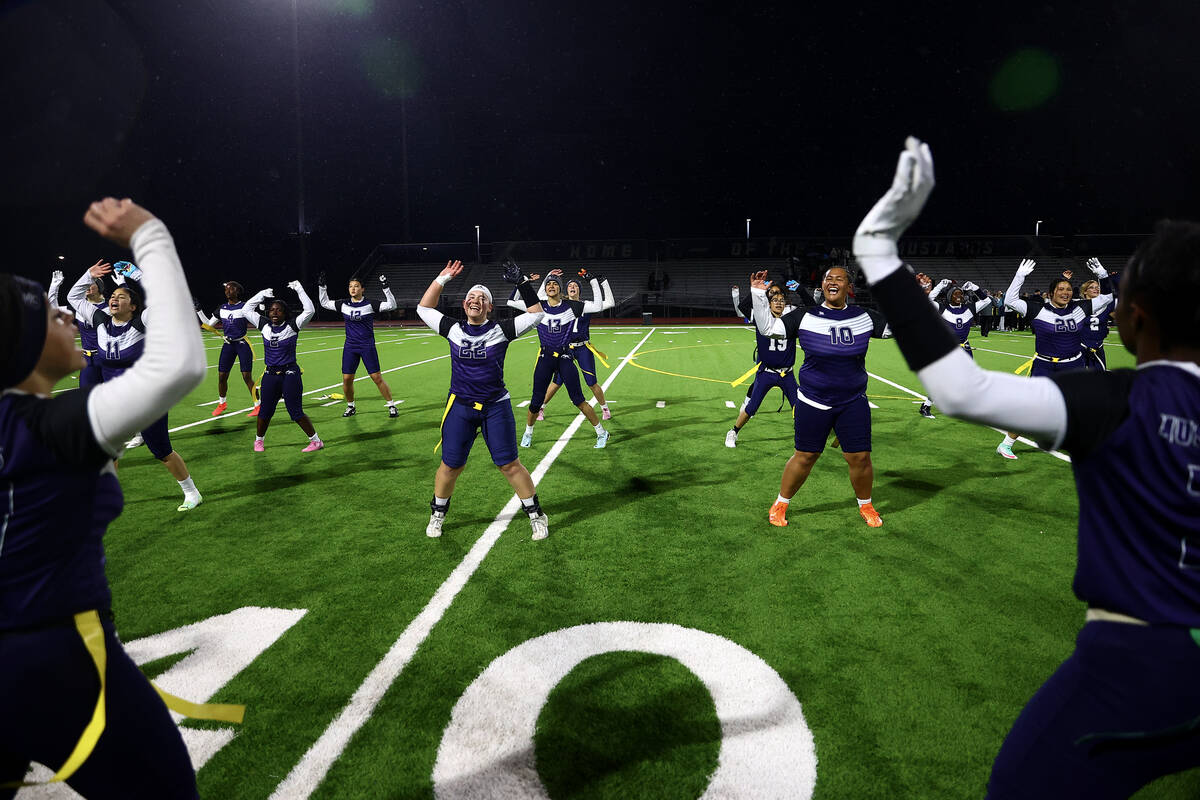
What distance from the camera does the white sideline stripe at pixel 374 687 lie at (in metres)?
2.75

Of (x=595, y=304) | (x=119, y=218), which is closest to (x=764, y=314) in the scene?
(x=595, y=304)

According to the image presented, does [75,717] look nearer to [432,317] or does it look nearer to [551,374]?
[432,317]

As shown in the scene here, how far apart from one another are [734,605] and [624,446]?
4880 millimetres

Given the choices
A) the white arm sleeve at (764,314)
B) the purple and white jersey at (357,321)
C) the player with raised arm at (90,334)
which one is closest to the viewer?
the white arm sleeve at (764,314)

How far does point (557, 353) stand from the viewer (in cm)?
918

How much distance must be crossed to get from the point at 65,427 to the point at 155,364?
0.78ft

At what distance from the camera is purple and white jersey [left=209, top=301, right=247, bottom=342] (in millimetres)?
11258

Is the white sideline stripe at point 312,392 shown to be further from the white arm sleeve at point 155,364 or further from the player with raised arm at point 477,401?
the white arm sleeve at point 155,364

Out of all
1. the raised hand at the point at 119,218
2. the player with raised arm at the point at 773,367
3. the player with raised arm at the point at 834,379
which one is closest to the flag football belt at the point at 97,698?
the raised hand at the point at 119,218

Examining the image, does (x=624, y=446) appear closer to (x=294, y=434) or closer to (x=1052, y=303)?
(x=294, y=434)

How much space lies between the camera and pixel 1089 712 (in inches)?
55.9

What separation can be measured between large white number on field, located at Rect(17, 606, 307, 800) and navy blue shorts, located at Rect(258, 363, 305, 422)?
5.02m

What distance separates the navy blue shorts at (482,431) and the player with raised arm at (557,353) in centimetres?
349

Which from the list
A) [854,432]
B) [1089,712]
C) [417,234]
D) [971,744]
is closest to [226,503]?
[854,432]
